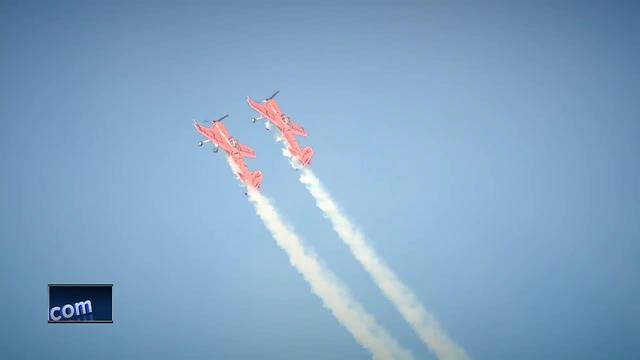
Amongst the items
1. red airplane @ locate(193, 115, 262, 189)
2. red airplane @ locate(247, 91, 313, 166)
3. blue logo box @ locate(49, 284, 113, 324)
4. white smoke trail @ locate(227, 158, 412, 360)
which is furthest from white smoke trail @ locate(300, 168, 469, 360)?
blue logo box @ locate(49, 284, 113, 324)

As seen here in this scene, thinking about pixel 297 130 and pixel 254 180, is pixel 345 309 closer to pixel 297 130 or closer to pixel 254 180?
pixel 254 180

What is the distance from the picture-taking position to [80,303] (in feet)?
16.3

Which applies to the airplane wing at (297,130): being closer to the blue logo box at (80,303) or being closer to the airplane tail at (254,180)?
the airplane tail at (254,180)

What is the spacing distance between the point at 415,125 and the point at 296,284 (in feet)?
4.54

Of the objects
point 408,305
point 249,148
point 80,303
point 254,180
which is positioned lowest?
point 408,305

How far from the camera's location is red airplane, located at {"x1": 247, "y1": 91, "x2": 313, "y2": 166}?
16.4 ft

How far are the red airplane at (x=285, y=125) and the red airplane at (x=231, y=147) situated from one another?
0.22 metres

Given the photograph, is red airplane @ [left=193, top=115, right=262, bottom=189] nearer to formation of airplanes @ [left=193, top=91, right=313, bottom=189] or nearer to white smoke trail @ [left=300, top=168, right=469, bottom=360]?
formation of airplanes @ [left=193, top=91, right=313, bottom=189]

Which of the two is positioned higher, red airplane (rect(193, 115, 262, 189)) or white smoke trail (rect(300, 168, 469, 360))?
red airplane (rect(193, 115, 262, 189))

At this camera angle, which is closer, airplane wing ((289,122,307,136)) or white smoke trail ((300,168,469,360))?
white smoke trail ((300,168,469,360))

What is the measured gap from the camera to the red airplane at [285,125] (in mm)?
5012

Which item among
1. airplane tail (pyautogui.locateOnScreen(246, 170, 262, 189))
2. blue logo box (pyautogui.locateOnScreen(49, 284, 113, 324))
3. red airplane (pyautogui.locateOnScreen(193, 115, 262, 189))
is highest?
red airplane (pyautogui.locateOnScreen(193, 115, 262, 189))

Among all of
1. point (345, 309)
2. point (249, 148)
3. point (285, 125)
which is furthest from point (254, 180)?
point (345, 309)

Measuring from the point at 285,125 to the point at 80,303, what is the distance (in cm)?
188
